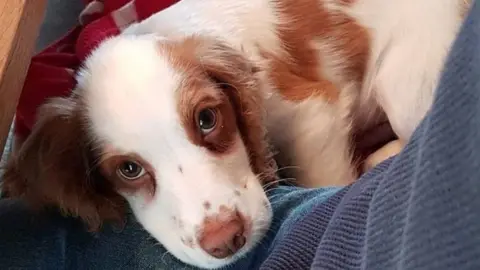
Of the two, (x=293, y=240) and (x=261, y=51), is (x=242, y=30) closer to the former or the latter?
(x=261, y=51)

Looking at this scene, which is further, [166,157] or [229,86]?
[229,86]

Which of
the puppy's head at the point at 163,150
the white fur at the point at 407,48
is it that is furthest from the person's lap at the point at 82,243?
the white fur at the point at 407,48

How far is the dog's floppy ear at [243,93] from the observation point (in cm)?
134

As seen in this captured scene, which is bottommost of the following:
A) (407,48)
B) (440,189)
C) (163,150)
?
(407,48)

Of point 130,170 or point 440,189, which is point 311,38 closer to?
point 130,170

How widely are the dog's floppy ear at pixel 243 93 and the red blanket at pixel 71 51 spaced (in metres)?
0.28

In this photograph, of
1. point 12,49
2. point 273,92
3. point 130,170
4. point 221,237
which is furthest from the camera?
point 273,92

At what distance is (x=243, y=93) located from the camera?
1.34m

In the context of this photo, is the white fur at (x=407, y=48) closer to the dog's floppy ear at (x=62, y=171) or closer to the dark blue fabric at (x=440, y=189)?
the dog's floppy ear at (x=62, y=171)

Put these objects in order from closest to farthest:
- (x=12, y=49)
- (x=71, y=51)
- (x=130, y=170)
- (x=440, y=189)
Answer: (x=440, y=189)
(x=12, y=49)
(x=130, y=170)
(x=71, y=51)

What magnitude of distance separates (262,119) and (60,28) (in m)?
0.70

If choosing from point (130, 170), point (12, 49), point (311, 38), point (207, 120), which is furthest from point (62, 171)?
point (311, 38)

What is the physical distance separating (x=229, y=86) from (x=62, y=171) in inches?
13.5

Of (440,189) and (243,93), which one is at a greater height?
(440,189)
